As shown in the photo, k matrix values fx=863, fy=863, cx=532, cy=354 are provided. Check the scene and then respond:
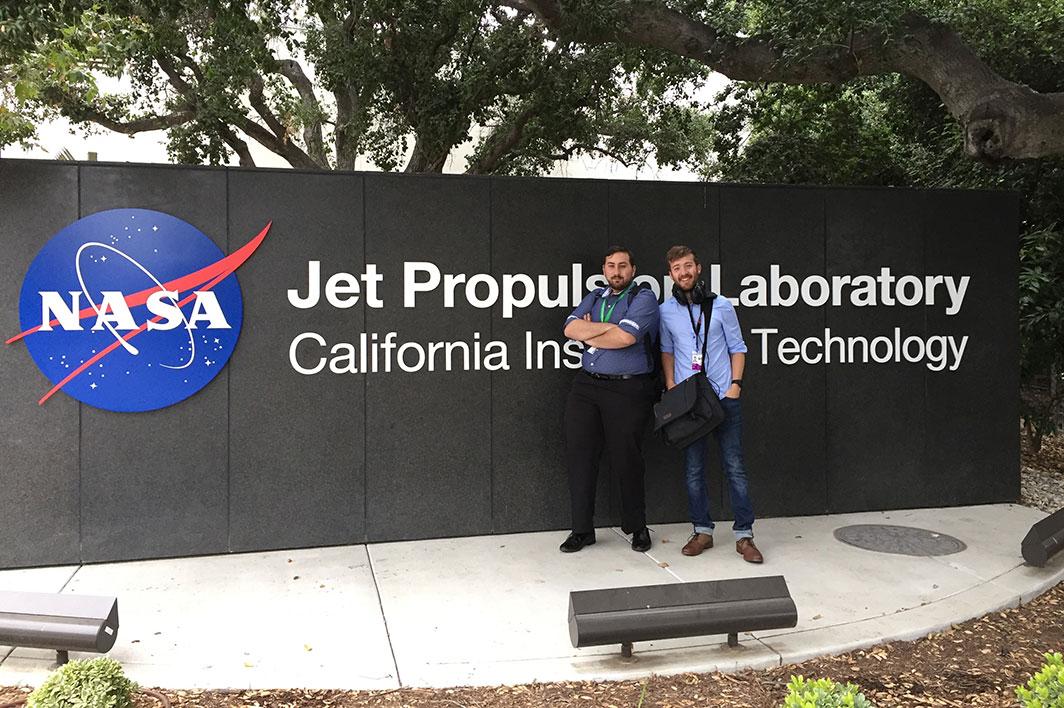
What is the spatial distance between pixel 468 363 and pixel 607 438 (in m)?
1.19

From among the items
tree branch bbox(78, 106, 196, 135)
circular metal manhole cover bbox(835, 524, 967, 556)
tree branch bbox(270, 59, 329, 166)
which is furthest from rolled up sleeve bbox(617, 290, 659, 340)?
tree branch bbox(78, 106, 196, 135)

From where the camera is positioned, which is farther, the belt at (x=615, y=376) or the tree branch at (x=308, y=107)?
the tree branch at (x=308, y=107)

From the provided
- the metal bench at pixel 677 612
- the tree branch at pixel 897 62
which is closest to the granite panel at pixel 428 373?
the metal bench at pixel 677 612

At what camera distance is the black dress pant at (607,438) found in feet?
19.1

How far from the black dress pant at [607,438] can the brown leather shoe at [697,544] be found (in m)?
0.34

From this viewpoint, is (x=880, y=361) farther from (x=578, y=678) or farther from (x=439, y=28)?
(x=439, y=28)

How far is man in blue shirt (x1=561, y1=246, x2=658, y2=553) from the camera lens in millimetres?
5777

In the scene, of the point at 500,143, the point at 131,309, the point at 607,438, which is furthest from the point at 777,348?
the point at 500,143

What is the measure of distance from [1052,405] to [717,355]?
5.40 m

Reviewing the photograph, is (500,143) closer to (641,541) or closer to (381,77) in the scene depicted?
(381,77)

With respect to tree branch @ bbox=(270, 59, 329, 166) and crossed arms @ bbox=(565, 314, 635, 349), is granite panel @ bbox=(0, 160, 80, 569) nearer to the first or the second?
crossed arms @ bbox=(565, 314, 635, 349)

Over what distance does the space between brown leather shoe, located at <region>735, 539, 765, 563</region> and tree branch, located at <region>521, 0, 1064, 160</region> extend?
347 cm

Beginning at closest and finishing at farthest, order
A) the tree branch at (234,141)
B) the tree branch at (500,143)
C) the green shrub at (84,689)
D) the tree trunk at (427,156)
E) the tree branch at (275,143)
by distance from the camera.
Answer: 1. the green shrub at (84,689)
2. the tree trunk at (427,156)
3. the tree branch at (234,141)
4. the tree branch at (500,143)
5. the tree branch at (275,143)

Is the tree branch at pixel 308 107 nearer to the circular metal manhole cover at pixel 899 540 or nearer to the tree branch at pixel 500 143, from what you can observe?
the tree branch at pixel 500 143
